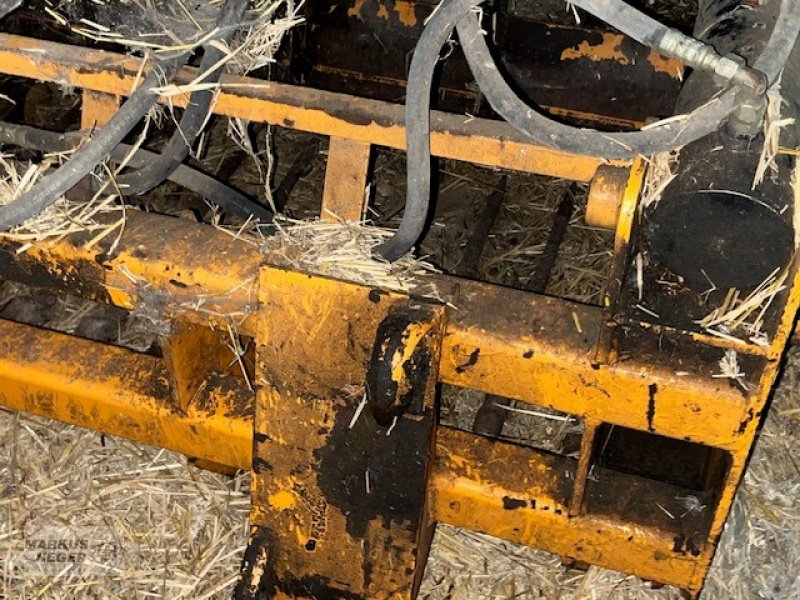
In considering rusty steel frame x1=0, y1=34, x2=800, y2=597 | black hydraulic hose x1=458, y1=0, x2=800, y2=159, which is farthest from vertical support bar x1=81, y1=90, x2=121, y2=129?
black hydraulic hose x1=458, y1=0, x2=800, y2=159

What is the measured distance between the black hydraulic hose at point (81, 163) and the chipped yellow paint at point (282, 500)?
0.71 meters

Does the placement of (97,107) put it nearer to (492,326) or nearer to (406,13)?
(492,326)

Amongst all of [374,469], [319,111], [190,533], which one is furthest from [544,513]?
[190,533]

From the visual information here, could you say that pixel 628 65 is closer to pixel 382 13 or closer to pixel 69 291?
pixel 382 13

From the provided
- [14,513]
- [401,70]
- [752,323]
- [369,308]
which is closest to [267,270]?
[369,308]

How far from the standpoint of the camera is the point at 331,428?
1667mm

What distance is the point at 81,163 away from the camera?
66.4 inches

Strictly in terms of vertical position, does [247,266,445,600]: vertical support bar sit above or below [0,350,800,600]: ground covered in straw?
Answer: above

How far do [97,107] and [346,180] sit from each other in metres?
0.60

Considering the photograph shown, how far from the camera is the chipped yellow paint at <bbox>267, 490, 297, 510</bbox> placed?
1757 mm

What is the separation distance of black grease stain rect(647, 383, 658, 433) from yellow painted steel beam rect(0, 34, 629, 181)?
390 mm

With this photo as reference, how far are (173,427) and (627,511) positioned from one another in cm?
101

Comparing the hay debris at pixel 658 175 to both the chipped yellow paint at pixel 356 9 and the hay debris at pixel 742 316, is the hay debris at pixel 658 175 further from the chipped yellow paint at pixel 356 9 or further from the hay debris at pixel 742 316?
the chipped yellow paint at pixel 356 9

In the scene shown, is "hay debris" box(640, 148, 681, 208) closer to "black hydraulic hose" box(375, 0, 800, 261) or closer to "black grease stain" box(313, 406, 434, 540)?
"black hydraulic hose" box(375, 0, 800, 261)
